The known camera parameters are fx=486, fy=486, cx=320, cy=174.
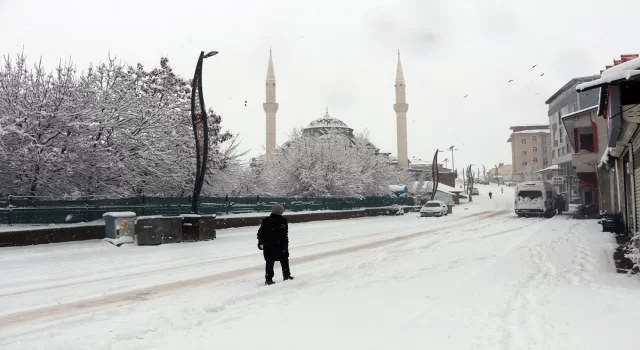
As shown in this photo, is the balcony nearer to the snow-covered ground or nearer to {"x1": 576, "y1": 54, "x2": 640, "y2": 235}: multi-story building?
{"x1": 576, "y1": 54, "x2": 640, "y2": 235}: multi-story building

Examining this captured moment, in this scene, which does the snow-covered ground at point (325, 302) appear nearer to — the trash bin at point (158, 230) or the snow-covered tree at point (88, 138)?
the trash bin at point (158, 230)

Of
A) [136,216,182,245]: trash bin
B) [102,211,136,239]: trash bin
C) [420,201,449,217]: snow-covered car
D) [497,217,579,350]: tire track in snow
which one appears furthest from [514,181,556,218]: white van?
[102,211,136,239]: trash bin

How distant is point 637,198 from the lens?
51.1ft

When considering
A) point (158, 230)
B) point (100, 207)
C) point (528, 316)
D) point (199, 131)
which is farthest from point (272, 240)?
point (100, 207)

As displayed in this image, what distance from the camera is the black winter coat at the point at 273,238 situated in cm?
957

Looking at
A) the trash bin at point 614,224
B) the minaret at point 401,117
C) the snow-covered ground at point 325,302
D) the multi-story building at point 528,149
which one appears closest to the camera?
the snow-covered ground at point 325,302

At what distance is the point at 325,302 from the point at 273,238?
7.39 ft

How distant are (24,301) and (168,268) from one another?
4.17m

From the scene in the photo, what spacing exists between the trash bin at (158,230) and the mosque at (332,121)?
58673mm

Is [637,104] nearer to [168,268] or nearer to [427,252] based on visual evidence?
[427,252]

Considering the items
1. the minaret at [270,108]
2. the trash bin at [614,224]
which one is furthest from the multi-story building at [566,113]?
the trash bin at [614,224]

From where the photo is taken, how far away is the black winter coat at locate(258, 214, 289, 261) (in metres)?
9.57

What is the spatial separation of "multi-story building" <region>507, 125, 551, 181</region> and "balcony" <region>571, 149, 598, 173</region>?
8862cm

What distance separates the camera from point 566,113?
267 feet
